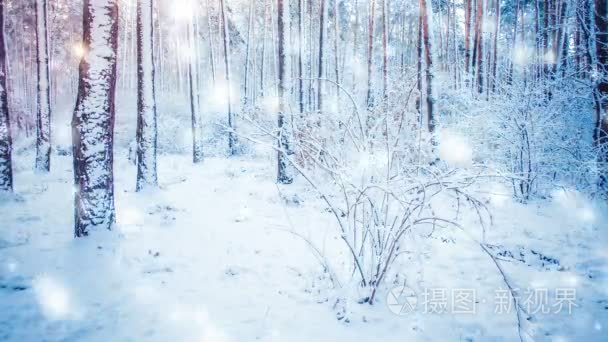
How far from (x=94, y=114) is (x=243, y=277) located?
3.02m

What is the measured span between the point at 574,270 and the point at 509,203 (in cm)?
304

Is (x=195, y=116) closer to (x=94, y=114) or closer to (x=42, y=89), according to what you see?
(x=42, y=89)

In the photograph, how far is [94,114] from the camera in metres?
4.72

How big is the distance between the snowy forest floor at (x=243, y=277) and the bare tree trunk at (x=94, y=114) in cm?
47

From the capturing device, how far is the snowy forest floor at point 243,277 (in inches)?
123

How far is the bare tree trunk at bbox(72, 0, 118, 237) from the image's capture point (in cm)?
464

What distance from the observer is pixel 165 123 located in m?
19.0

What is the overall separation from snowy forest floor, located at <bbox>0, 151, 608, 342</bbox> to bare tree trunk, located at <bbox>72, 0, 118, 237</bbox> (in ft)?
1.56

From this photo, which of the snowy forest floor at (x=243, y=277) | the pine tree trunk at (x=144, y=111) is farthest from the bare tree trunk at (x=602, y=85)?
the pine tree trunk at (x=144, y=111)

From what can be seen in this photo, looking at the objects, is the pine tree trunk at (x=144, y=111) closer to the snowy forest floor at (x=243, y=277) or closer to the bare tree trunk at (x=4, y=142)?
the snowy forest floor at (x=243, y=277)

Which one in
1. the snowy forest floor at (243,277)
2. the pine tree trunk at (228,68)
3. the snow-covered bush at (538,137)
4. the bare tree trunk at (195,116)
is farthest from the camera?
the pine tree trunk at (228,68)

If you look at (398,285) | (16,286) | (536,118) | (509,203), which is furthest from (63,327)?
(536,118)

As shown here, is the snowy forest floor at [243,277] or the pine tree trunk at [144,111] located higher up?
the pine tree trunk at [144,111]

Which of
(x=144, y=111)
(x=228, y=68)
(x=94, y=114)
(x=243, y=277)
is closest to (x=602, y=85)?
(x=243, y=277)
